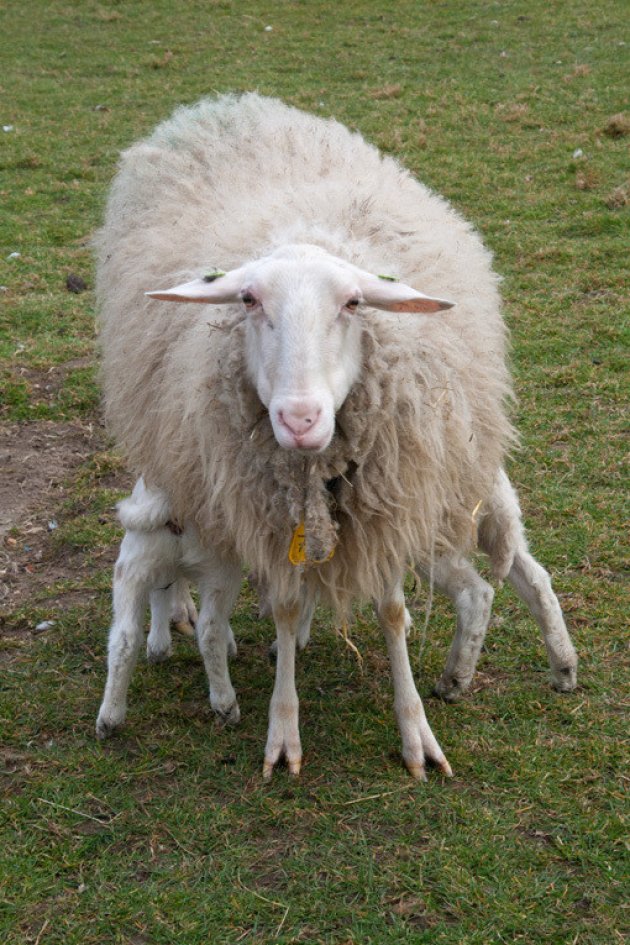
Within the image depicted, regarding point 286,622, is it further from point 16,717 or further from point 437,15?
point 437,15

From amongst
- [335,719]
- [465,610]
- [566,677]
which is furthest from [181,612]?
[566,677]

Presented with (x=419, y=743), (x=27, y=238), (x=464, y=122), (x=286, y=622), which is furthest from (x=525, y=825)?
(x=464, y=122)

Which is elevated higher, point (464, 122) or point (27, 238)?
point (464, 122)

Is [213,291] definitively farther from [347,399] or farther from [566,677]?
[566,677]

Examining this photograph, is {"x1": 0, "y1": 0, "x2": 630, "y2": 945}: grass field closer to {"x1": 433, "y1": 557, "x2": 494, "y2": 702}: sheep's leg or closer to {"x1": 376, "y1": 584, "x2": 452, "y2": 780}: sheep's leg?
{"x1": 376, "y1": 584, "x2": 452, "y2": 780}: sheep's leg

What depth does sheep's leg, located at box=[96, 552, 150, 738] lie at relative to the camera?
12.3 feet

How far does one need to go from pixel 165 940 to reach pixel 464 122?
8521 mm

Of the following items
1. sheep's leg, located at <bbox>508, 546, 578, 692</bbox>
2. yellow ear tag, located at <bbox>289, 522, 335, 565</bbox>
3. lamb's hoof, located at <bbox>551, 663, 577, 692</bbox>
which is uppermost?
yellow ear tag, located at <bbox>289, 522, 335, 565</bbox>

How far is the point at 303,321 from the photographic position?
2.86 m

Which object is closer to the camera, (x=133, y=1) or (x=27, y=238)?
(x=27, y=238)

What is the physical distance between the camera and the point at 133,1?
49.4 ft

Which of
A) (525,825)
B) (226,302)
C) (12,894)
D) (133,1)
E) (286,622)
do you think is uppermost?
(133,1)

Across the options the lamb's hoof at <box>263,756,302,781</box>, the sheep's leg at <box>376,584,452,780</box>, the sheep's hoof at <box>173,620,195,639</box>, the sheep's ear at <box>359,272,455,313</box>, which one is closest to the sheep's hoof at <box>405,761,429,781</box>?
Answer: the sheep's leg at <box>376,584,452,780</box>

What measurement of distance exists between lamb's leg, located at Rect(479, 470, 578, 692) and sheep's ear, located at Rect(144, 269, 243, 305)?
1206mm
